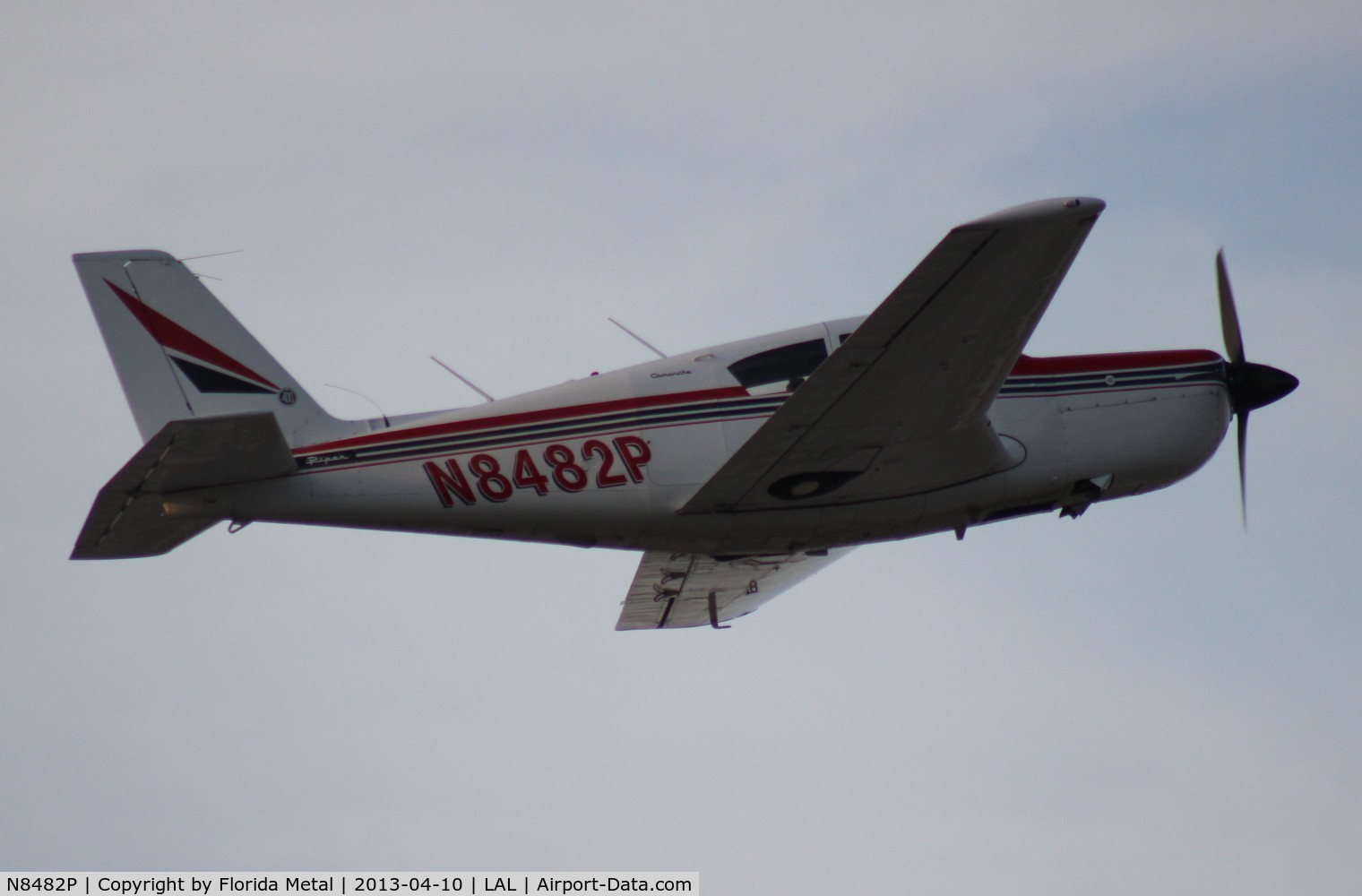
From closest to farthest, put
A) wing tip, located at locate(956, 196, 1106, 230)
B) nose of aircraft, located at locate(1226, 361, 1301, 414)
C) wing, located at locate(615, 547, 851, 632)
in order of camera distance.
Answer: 1. wing tip, located at locate(956, 196, 1106, 230)
2. nose of aircraft, located at locate(1226, 361, 1301, 414)
3. wing, located at locate(615, 547, 851, 632)

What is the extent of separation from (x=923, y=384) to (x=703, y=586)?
219 inches

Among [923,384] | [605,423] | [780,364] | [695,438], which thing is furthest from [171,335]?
[923,384]

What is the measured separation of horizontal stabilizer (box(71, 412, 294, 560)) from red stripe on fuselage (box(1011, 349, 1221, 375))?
278 inches

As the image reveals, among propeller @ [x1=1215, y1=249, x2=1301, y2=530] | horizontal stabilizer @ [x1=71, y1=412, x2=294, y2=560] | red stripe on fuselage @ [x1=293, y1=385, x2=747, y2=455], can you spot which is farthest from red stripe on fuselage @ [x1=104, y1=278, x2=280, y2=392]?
propeller @ [x1=1215, y1=249, x2=1301, y2=530]

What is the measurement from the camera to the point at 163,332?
41.9 ft

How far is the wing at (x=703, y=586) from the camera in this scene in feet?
52.4

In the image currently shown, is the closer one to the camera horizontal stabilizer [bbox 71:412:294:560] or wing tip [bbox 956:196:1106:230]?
wing tip [bbox 956:196:1106:230]

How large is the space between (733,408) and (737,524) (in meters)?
1.08

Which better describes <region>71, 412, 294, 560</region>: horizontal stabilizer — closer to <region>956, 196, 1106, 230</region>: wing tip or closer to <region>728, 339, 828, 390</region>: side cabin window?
<region>728, 339, 828, 390</region>: side cabin window

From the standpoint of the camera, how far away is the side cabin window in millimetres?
13016

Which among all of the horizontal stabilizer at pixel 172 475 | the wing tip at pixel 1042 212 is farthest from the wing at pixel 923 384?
the horizontal stabilizer at pixel 172 475

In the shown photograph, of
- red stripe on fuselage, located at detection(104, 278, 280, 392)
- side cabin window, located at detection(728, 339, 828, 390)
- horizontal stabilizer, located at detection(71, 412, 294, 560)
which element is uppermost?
red stripe on fuselage, located at detection(104, 278, 280, 392)

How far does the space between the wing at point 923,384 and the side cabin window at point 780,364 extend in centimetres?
109

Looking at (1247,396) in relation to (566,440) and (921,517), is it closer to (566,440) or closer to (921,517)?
(921,517)
